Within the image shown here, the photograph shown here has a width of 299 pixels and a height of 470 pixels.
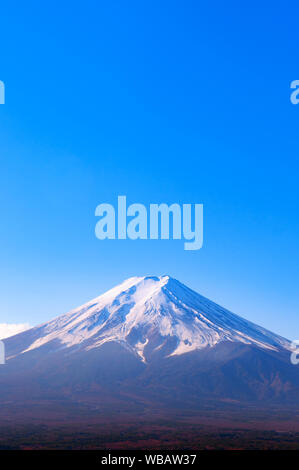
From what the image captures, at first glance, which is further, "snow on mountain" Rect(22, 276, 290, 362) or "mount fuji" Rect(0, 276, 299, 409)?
"snow on mountain" Rect(22, 276, 290, 362)

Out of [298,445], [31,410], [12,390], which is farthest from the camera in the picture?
[12,390]

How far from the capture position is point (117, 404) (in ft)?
379

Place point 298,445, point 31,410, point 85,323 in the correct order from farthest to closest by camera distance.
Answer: point 85,323 → point 31,410 → point 298,445

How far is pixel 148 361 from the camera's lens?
15525 centimetres

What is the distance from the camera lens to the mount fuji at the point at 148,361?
13325 cm

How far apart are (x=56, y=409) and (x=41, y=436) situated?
4147 centimetres

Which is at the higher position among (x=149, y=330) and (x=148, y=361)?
→ (x=149, y=330)

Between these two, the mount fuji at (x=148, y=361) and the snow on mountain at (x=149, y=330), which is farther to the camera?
the snow on mountain at (x=149, y=330)

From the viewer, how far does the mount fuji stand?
13325cm

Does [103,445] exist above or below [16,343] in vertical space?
below

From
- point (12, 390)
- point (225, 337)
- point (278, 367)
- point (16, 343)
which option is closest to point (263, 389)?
point (278, 367)

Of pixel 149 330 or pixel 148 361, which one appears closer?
pixel 148 361

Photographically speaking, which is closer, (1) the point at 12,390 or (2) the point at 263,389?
(1) the point at 12,390
